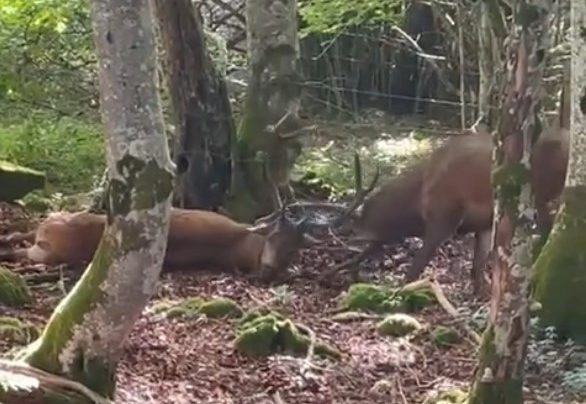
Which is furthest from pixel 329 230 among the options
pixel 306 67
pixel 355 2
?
pixel 306 67

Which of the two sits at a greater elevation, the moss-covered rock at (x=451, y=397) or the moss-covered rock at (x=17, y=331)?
the moss-covered rock at (x=17, y=331)

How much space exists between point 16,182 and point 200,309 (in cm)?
476

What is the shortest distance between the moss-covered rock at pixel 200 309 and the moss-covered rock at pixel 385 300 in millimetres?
916

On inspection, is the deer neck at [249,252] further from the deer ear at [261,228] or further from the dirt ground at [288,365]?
the dirt ground at [288,365]

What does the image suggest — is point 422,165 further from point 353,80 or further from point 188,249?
point 353,80

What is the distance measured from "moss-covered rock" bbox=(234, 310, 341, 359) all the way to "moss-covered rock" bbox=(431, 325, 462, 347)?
0.73 m

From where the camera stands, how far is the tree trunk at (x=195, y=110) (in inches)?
454

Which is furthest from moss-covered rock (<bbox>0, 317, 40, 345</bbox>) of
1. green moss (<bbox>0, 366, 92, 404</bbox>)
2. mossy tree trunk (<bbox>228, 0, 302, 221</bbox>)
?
mossy tree trunk (<bbox>228, 0, 302, 221</bbox>)

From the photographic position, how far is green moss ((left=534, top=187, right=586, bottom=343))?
7863mm

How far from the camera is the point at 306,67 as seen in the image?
70.4ft

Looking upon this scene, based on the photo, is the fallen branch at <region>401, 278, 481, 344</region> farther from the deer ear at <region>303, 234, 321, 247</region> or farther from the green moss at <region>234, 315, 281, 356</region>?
the green moss at <region>234, 315, 281, 356</region>

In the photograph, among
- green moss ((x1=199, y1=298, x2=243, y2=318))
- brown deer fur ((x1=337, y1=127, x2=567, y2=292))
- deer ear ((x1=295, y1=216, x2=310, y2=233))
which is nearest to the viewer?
green moss ((x1=199, y1=298, x2=243, y2=318))

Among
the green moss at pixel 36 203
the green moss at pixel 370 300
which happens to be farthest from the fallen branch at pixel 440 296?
the green moss at pixel 36 203

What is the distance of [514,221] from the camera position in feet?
18.0
